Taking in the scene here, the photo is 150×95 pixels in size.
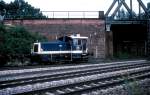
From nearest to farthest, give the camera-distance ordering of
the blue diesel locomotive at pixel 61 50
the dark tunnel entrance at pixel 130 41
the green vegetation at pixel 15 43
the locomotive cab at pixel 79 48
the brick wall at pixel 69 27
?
1. the green vegetation at pixel 15 43
2. the blue diesel locomotive at pixel 61 50
3. the locomotive cab at pixel 79 48
4. the brick wall at pixel 69 27
5. the dark tunnel entrance at pixel 130 41

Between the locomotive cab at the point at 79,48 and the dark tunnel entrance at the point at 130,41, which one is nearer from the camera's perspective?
the locomotive cab at the point at 79,48

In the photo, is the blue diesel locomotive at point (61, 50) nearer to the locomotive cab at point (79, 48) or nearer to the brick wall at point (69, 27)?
the locomotive cab at point (79, 48)

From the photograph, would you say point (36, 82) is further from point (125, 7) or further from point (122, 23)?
point (125, 7)

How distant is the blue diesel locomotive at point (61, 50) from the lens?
27797 millimetres

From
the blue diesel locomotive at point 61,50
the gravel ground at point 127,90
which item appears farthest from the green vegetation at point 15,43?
the gravel ground at point 127,90

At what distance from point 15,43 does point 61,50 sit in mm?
Answer: 4683

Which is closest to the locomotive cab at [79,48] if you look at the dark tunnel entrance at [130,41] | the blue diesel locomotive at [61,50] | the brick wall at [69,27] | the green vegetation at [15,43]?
the blue diesel locomotive at [61,50]

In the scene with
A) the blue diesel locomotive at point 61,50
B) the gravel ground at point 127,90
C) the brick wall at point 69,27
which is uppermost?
the brick wall at point 69,27

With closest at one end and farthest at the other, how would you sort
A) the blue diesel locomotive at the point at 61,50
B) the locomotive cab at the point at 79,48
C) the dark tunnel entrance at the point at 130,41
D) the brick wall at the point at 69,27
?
the blue diesel locomotive at the point at 61,50, the locomotive cab at the point at 79,48, the brick wall at the point at 69,27, the dark tunnel entrance at the point at 130,41

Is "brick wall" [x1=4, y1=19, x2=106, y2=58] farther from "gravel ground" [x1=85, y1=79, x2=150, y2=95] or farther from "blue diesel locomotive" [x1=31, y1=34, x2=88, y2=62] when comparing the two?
"gravel ground" [x1=85, y1=79, x2=150, y2=95]

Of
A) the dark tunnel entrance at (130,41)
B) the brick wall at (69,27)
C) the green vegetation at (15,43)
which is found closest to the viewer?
the green vegetation at (15,43)

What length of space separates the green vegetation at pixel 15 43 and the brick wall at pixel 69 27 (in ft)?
18.9

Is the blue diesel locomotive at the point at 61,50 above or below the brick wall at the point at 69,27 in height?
below

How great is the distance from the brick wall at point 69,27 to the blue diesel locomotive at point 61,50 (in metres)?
9.76
